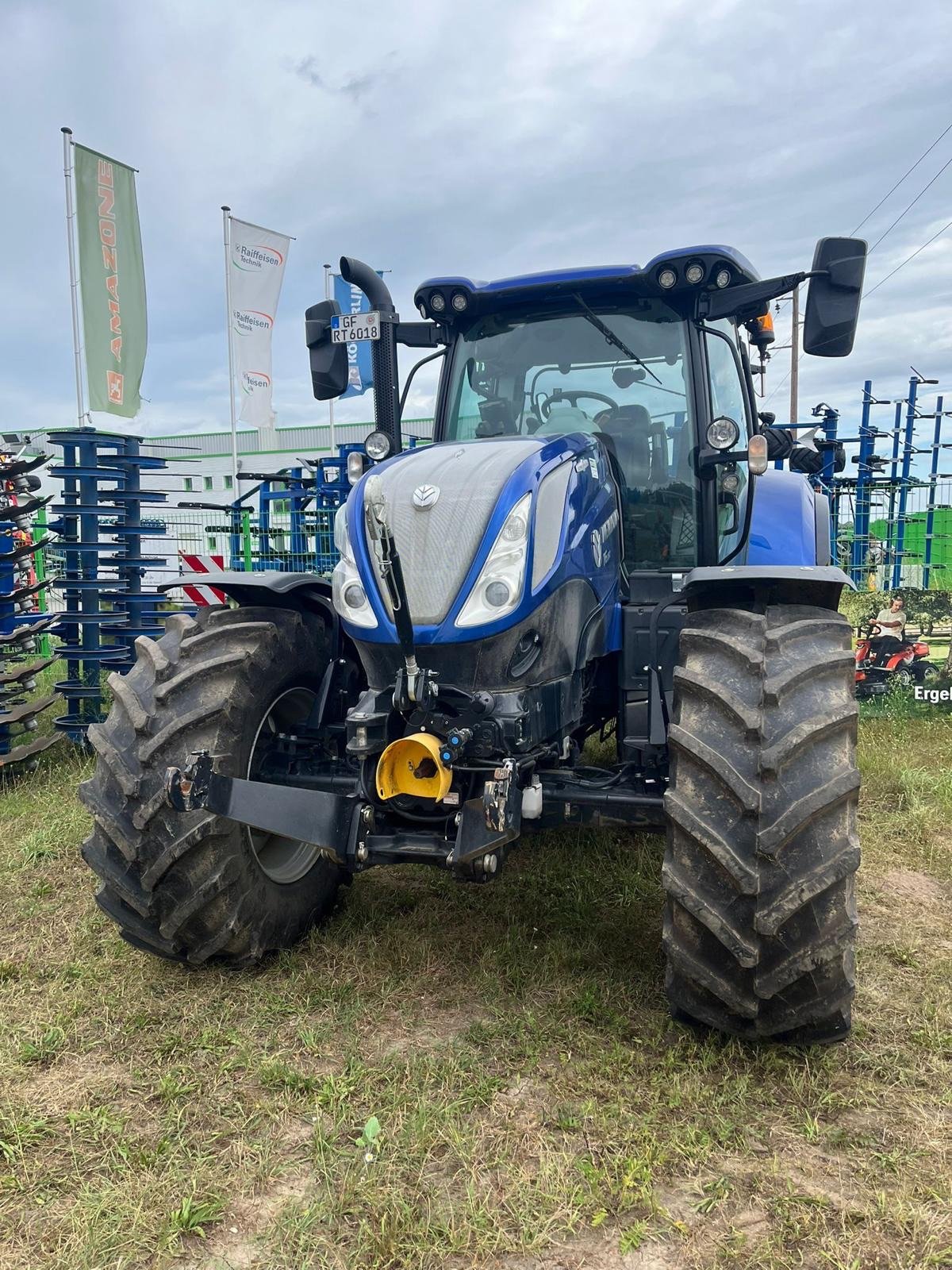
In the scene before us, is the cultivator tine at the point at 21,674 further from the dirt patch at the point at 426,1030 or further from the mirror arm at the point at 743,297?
the mirror arm at the point at 743,297

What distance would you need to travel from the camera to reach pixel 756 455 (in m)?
3.56

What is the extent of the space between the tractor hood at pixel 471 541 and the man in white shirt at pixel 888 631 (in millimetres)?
5478

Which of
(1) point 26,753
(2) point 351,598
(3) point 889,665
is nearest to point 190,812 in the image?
(2) point 351,598

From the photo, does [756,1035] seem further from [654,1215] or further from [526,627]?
[526,627]

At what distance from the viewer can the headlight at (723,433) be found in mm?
3633

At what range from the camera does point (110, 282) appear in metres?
11.1

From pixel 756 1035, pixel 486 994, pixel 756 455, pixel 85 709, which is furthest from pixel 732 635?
pixel 85 709

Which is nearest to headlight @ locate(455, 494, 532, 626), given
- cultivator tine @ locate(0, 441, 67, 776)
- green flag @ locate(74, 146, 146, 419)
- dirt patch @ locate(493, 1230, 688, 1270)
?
dirt patch @ locate(493, 1230, 688, 1270)

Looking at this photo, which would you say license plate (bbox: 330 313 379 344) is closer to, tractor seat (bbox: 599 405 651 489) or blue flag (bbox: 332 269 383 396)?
tractor seat (bbox: 599 405 651 489)

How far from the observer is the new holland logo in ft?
10.1

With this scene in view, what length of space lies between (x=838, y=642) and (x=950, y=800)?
3008mm

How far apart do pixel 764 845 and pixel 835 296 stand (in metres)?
2.09

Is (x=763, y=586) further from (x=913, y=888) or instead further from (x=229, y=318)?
(x=229, y=318)

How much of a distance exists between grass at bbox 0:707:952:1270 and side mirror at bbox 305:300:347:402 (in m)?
2.25
